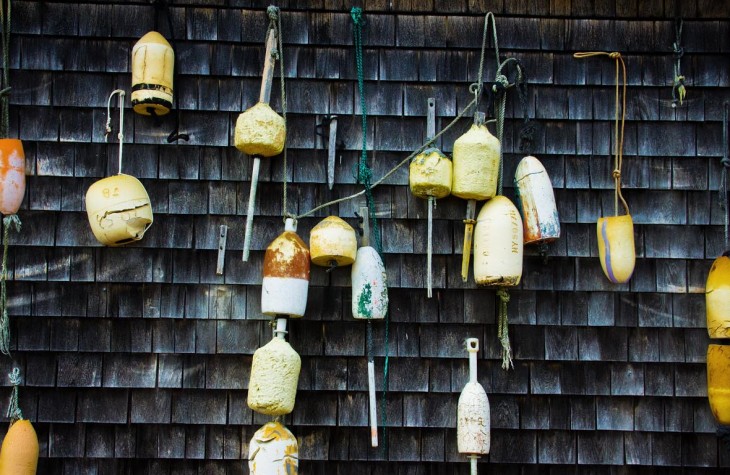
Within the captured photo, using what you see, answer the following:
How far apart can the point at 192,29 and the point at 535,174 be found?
1.81 m

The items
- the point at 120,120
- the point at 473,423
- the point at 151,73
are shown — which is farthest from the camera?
the point at 120,120

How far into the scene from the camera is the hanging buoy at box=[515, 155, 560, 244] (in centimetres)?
347

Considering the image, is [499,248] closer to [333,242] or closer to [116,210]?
[333,242]

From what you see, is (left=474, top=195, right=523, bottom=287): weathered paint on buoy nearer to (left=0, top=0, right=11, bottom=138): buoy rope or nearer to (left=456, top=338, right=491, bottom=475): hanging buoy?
(left=456, top=338, right=491, bottom=475): hanging buoy

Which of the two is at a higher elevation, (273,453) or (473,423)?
(473,423)

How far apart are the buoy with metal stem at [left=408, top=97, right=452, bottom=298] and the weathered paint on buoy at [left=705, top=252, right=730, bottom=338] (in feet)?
4.25

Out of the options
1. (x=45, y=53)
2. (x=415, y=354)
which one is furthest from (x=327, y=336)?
(x=45, y=53)

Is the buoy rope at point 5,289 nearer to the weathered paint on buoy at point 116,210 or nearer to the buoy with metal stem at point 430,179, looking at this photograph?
the weathered paint on buoy at point 116,210

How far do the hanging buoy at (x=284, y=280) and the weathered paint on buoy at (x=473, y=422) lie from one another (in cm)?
85

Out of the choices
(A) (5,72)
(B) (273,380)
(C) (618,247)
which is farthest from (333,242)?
(A) (5,72)

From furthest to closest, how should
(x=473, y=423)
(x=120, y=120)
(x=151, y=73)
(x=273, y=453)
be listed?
(x=120, y=120) → (x=151, y=73) → (x=473, y=423) → (x=273, y=453)

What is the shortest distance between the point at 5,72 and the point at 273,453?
2197mm

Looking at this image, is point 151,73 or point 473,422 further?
point 151,73

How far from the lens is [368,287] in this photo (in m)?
3.42
